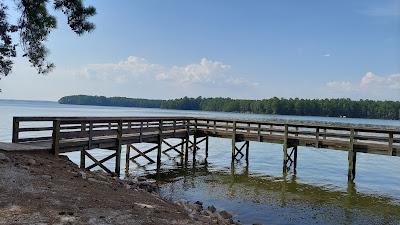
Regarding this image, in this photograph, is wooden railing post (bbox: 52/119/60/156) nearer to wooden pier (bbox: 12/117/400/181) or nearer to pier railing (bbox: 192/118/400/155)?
wooden pier (bbox: 12/117/400/181)

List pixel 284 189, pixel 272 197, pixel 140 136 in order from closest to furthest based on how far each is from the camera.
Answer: pixel 272 197 < pixel 284 189 < pixel 140 136

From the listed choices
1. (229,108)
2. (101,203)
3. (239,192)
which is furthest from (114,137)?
(229,108)

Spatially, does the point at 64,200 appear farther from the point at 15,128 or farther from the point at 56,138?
the point at 15,128

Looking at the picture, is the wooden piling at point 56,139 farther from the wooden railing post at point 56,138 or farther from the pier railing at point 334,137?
the pier railing at point 334,137

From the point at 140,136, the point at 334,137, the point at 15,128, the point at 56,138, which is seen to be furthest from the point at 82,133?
the point at 334,137

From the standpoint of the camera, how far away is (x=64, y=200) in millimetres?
9492

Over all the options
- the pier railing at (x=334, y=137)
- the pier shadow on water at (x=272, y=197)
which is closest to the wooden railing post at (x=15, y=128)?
the pier shadow on water at (x=272, y=197)

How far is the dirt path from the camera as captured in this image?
8.25 meters

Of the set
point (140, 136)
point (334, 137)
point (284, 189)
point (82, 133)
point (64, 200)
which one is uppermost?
point (82, 133)

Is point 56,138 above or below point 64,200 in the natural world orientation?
above

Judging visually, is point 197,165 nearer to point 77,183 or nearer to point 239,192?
point 239,192

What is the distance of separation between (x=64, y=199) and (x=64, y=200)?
90 millimetres

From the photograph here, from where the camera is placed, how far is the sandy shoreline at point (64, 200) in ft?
27.1

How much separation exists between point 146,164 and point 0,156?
14.2 meters
